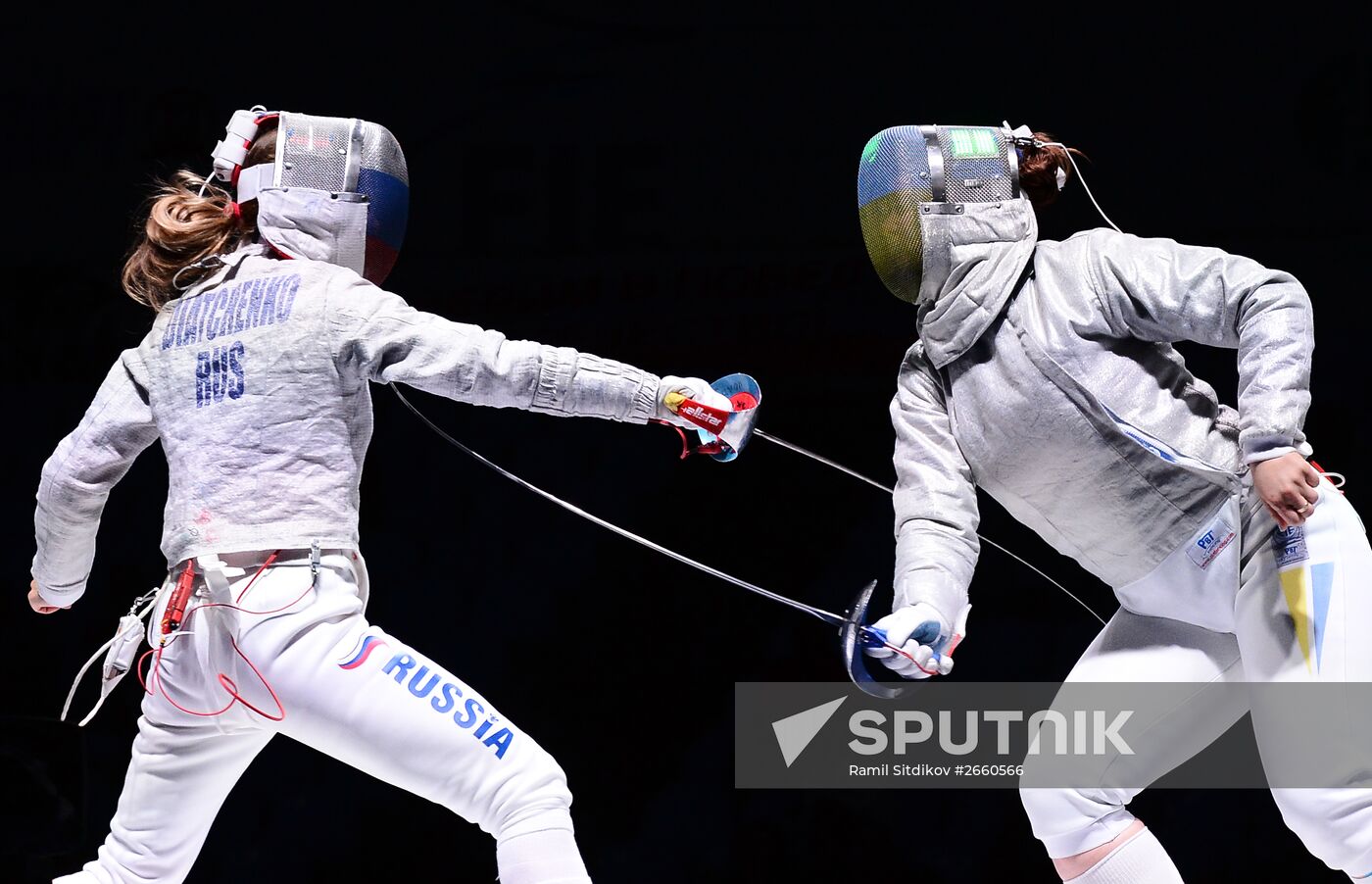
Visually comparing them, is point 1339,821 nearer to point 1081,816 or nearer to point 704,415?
point 1081,816

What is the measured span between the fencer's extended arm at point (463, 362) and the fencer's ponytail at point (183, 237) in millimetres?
284

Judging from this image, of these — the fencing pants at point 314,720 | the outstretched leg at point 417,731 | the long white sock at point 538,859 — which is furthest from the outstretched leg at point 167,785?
the long white sock at point 538,859

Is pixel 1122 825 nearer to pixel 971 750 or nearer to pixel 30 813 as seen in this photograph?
pixel 971 750

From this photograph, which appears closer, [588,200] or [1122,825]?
[1122,825]

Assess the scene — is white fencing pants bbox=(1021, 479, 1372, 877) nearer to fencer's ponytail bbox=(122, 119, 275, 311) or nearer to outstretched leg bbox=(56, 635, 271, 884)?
outstretched leg bbox=(56, 635, 271, 884)

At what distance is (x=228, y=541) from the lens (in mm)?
1896

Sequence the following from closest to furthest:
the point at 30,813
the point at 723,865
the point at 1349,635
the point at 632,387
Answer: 1. the point at 1349,635
2. the point at 632,387
3. the point at 30,813
4. the point at 723,865

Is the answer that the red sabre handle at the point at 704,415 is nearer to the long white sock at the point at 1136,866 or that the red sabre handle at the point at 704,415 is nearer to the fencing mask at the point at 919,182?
the fencing mask at the point at 919,182

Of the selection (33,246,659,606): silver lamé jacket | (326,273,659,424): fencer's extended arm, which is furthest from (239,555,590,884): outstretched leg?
(326,273,659,424): fencer's extended arm

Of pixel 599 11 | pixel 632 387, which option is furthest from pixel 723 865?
pixel 599 11

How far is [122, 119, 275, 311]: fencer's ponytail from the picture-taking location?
83.6 inches

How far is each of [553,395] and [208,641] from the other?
1.86 ft

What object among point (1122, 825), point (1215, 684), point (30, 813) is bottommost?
point (30, 813)

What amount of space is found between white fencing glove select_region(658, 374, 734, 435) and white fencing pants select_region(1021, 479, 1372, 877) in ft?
2.28
